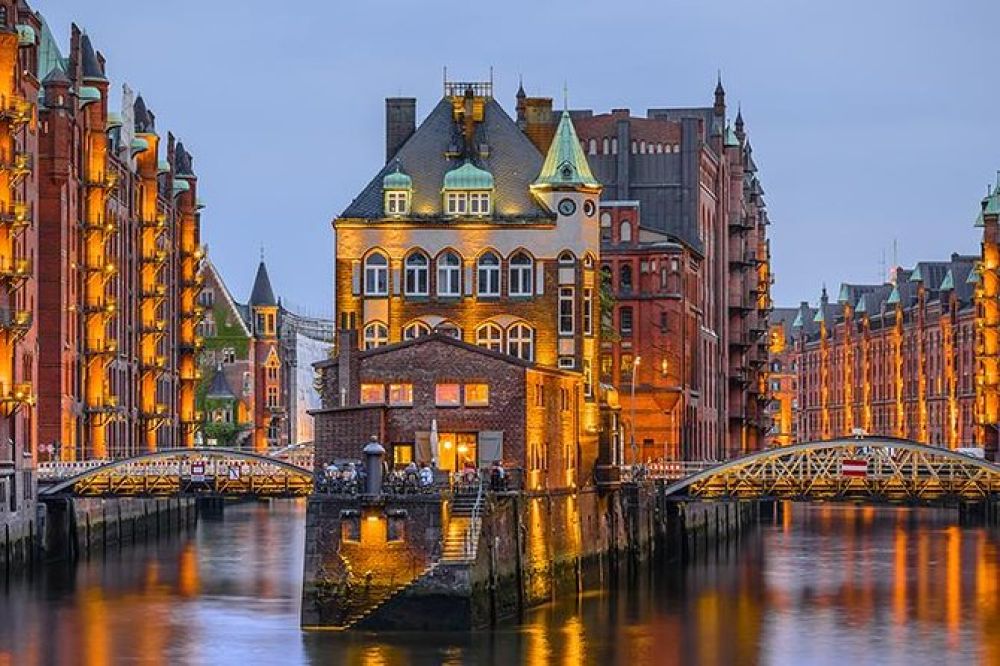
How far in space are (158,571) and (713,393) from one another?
202 ft

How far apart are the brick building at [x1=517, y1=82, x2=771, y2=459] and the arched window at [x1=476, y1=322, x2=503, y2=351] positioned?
14.5 metres

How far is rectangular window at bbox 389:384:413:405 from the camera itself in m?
78.6

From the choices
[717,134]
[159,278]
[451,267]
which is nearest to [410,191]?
[451,267]

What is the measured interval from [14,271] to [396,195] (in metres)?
15.3

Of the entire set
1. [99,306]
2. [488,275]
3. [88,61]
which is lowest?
[488,275]

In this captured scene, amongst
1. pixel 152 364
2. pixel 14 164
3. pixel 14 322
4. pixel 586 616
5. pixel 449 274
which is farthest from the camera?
pixel 152 364

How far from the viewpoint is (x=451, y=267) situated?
98500 millimetres

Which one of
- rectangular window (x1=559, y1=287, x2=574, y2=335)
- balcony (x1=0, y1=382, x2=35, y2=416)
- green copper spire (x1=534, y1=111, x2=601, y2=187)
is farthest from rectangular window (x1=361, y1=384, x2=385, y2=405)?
balcony (x1=0, y1=382, x2=35, y2=416)

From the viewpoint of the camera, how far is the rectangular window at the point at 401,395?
78.6m

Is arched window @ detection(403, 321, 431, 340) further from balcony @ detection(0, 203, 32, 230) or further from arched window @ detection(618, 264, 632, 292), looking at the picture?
arched window @ detection(618, 264, 632, 292)

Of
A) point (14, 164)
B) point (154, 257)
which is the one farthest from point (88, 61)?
point (14, 164)

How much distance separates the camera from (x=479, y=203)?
322 ft

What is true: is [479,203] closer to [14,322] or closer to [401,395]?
[14,322]

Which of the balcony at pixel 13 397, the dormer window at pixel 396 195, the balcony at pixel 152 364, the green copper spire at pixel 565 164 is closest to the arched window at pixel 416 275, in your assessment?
the dormer window at pixel 396 195
